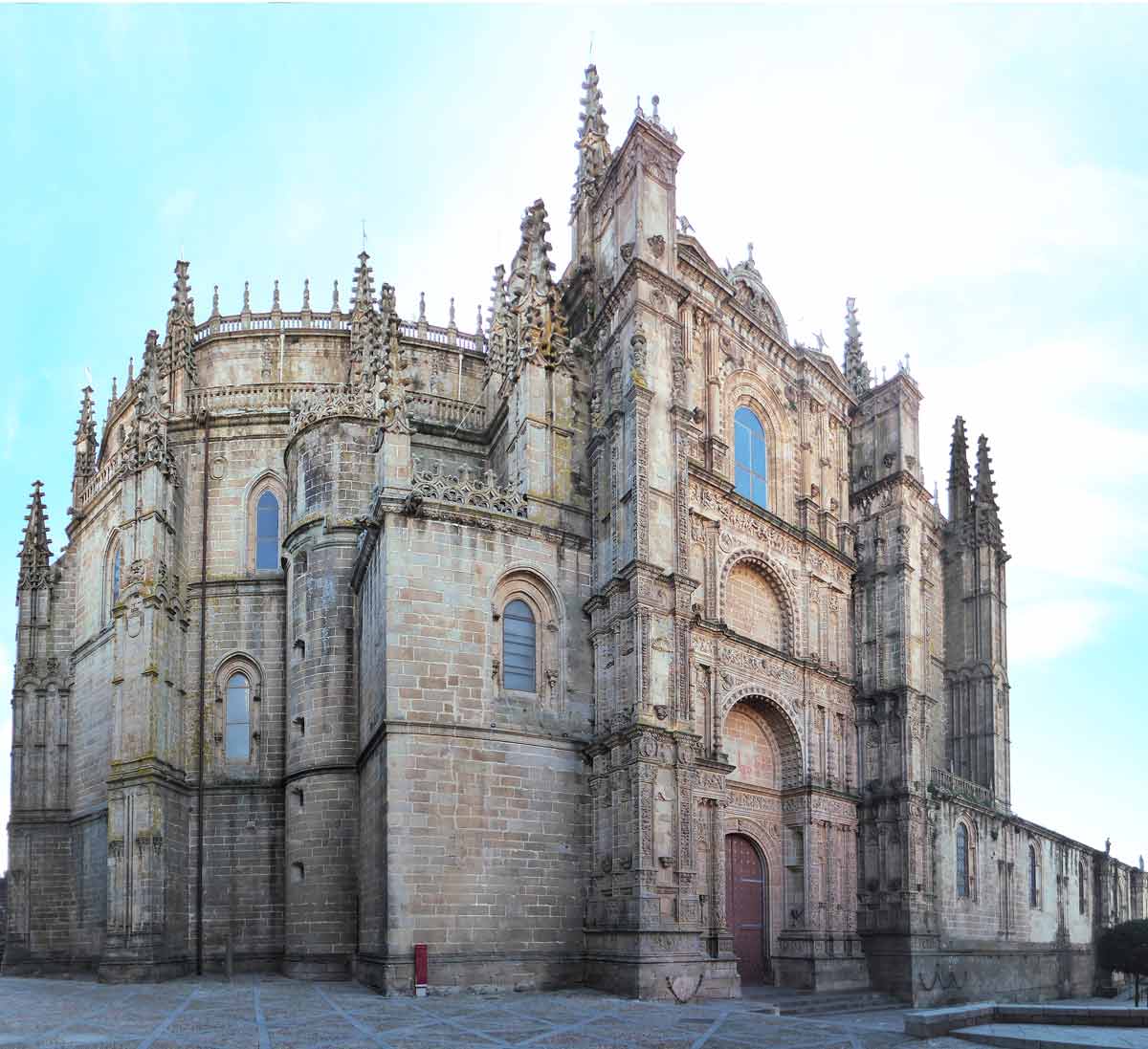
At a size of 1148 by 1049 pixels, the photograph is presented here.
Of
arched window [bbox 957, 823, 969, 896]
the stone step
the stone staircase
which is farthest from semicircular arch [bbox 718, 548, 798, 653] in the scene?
arched window [bbox 957, 823, 969, 896]

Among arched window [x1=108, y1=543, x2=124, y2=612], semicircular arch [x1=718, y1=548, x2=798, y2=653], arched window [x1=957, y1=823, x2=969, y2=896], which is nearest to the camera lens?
semicircular arch [x1=718, y1=548, x2=798, y2=653]

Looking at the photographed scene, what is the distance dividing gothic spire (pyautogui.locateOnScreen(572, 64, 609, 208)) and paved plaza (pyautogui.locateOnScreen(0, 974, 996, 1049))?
21217mm

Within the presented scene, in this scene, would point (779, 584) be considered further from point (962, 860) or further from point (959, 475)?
point (959, 475)

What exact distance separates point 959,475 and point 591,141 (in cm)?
2025

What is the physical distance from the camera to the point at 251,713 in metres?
33.1

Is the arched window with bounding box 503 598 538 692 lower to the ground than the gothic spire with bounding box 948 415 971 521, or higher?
lower

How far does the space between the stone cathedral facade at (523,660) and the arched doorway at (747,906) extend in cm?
11

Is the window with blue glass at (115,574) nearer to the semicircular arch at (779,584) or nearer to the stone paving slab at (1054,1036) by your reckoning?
the semicircular arch at (779,584)

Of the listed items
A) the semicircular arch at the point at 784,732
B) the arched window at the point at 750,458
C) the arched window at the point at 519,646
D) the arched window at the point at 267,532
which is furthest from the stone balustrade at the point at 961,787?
the arched window at the point at 267,532

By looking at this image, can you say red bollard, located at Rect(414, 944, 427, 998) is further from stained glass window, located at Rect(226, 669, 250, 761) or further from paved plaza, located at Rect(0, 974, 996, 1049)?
stained glass window, located at Rect(226, 669, 250, 761)

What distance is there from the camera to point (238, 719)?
3322 cm

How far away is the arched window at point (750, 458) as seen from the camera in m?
32.8

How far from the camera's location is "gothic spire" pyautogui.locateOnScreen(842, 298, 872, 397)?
132ft

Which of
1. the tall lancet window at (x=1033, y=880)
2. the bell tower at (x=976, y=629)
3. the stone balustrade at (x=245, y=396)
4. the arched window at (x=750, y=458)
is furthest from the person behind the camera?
the bell tower at (x=976, y=629)
